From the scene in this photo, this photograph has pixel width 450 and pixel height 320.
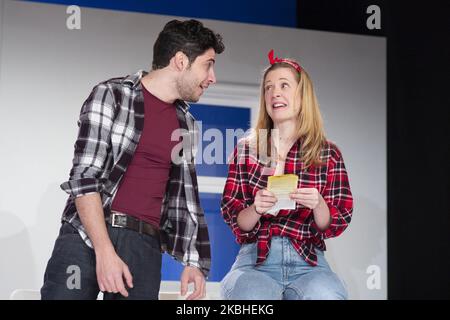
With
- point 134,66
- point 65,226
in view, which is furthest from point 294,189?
point 134,66

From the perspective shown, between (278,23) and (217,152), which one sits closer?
(217,152)

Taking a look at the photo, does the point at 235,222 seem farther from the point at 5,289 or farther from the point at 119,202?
the point at 5,289

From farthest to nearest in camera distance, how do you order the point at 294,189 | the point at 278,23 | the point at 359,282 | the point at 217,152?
the point at 278,23
the point at 359,282
the point at 217,152
the point at 294,189

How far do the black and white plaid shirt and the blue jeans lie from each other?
118 mm

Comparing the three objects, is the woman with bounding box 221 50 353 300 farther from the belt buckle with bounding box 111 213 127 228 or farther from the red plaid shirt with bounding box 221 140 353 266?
the belt buckle with bounding box 111 213 127 228

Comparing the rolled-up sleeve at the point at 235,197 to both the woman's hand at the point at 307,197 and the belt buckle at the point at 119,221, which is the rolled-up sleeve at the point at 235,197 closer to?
the woman's hand at the point at 307,197

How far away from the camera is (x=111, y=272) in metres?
2.06

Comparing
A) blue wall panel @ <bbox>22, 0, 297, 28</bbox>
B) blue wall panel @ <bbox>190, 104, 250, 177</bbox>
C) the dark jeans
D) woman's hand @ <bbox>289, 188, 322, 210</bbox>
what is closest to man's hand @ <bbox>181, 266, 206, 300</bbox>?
the dark jeans

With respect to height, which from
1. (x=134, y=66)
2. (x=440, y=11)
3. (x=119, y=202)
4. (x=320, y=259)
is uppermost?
(x=440, y=11)

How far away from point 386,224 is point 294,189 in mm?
1228

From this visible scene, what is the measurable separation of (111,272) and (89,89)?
128 centimetres

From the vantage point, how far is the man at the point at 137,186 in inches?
82.3

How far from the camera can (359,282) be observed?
3.37m

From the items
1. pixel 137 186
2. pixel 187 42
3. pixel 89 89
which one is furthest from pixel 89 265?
pixel 89 89
